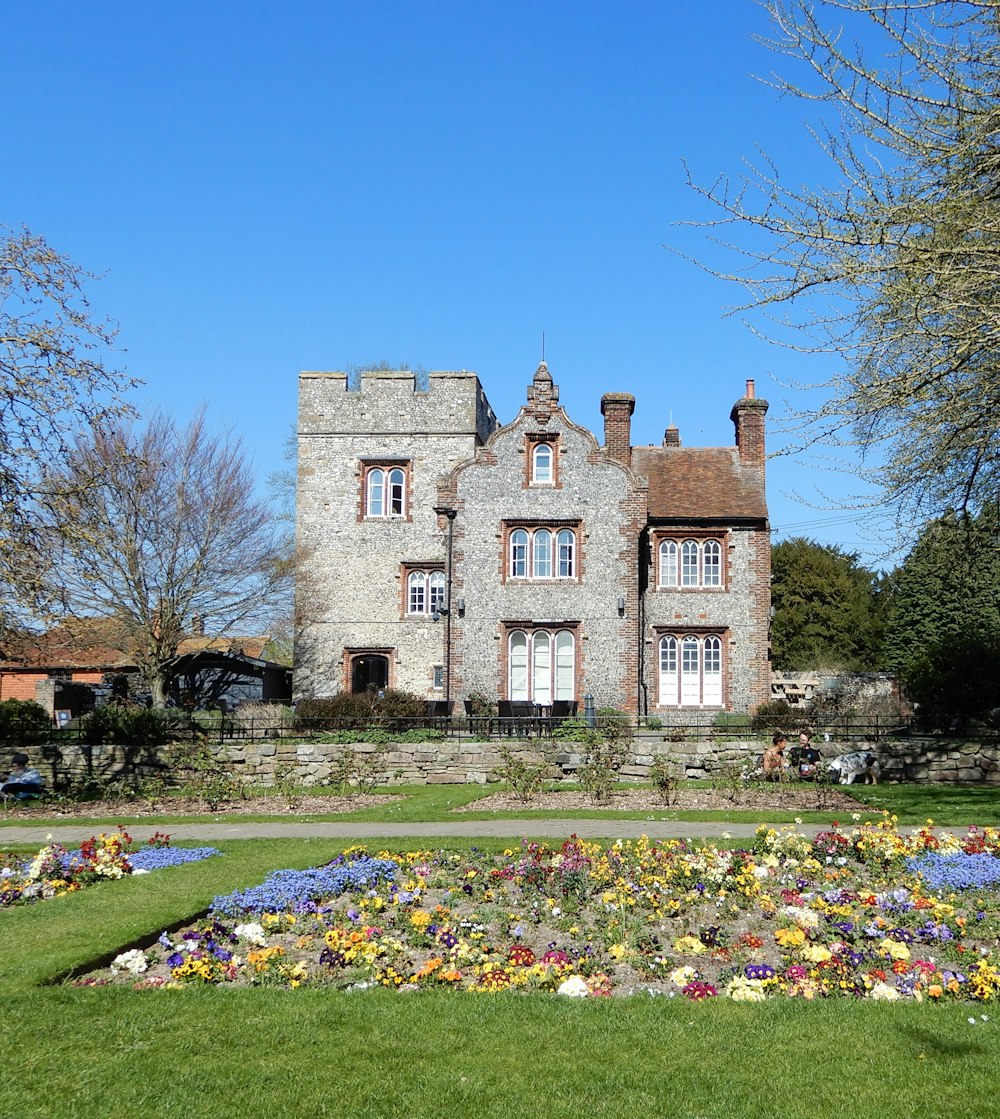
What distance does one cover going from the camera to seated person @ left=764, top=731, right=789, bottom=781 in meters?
19.5

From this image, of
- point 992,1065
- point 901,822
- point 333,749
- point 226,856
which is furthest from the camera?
point 333,749

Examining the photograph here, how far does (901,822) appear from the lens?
581 inches

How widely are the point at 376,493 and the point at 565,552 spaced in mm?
7429

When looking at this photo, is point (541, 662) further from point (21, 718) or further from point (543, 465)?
point (21, 718)

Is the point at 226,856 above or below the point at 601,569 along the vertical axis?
below

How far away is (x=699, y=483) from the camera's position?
34.9 metres

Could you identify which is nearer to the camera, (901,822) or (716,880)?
(716,880)

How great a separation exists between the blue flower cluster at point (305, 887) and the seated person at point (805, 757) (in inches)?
409

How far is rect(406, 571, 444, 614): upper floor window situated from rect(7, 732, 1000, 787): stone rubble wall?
13824 mm

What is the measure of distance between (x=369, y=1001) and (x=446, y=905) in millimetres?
2532

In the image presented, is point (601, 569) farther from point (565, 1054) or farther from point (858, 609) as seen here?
point (858, 609)

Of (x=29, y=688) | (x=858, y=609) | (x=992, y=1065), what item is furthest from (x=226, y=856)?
(x=858, y=609)

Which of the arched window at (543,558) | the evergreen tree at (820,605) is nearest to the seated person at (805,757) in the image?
the arched window at (543,558)

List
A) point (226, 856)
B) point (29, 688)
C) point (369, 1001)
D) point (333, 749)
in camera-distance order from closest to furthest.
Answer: point (369, 1001)
point (226, 856)
point (333, 749)
point (29, 688)
